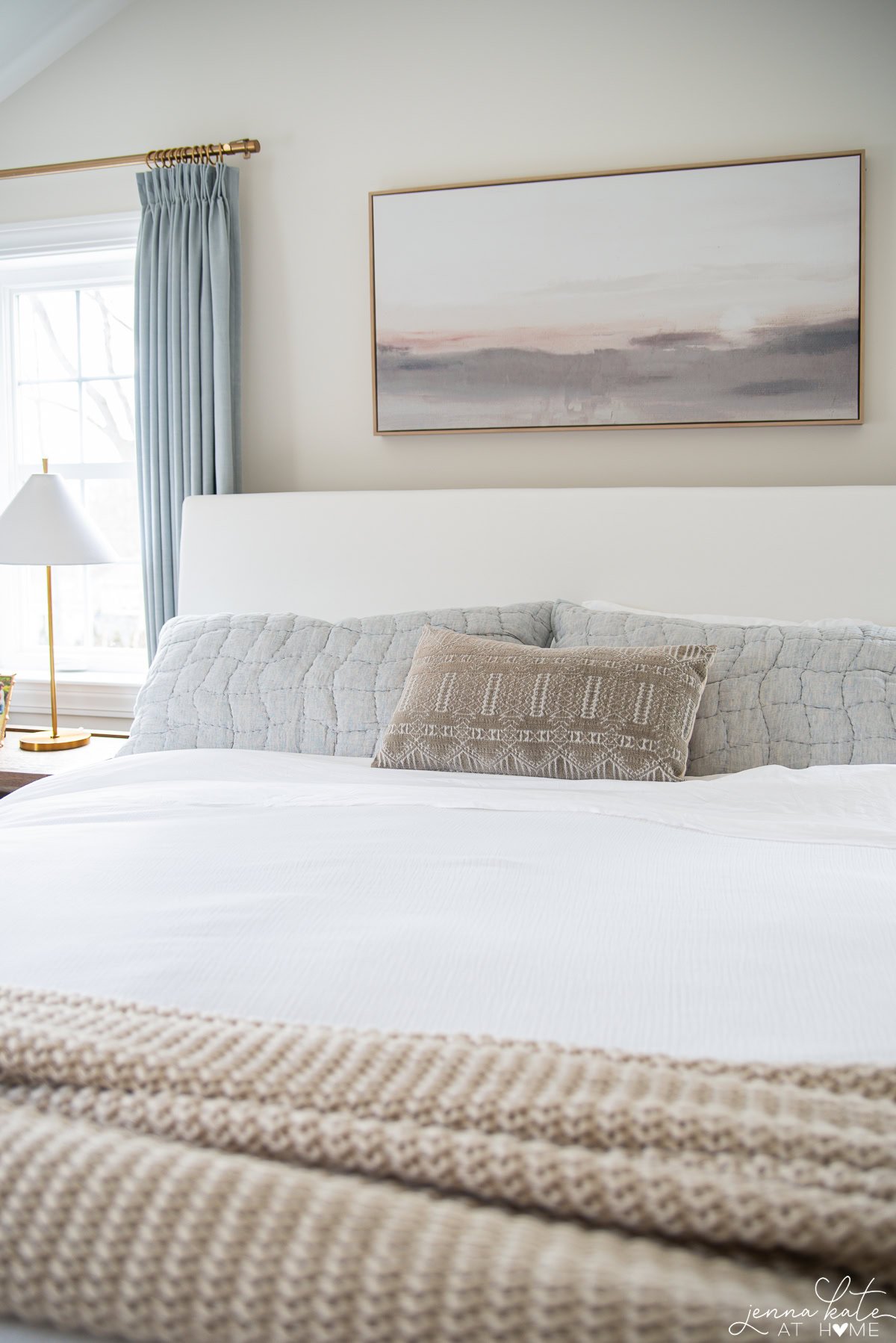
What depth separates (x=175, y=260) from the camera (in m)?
3.07

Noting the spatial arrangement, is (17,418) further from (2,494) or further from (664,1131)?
(664,1131)

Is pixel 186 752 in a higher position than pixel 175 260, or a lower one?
lower

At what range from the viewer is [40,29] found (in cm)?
313

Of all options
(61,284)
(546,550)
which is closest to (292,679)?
(546,550)

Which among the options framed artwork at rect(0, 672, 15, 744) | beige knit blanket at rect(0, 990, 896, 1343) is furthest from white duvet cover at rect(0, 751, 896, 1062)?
framed artwork at rect(0, 672, 15, 744)

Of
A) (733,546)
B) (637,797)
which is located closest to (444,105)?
(733,546)

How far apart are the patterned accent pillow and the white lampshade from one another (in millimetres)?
1387

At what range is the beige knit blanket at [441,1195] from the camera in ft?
2.07

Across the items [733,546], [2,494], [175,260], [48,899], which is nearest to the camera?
[48,899]

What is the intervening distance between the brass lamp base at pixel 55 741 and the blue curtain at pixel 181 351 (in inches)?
13.5

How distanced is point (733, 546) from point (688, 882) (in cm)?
142

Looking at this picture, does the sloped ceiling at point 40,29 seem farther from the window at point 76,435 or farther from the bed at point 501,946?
the bed at point 501,946

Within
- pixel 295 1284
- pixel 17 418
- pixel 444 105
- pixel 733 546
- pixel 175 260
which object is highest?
pixel 444 105

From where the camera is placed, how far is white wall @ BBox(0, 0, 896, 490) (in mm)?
2584
